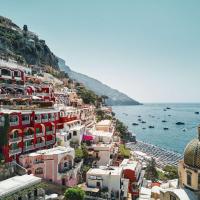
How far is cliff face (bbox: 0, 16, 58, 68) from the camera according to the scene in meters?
112

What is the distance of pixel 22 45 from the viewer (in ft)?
394

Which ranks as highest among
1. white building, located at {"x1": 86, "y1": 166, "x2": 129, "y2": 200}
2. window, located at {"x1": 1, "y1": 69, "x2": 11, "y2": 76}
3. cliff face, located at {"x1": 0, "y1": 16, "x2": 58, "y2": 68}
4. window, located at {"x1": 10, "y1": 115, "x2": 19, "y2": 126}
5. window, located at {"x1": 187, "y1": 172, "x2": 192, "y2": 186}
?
cliff face, located at {"x1": 0, "y1": 16, "x2": 58, "y2": 68}

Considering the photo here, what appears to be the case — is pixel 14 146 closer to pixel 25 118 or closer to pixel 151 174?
pixel 25 118

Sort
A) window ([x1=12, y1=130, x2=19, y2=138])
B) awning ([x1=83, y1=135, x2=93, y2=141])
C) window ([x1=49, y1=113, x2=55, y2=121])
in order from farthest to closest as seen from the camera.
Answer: awning ([x1=83, y1=135, x2=93, y2=141]) → window ([x1=49, y1=113, x2=55, y2=121]) → window ([x1=12, y1=130, x2=19, y2=138])

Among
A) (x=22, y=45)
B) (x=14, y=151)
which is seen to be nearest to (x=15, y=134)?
(x=14, y=151)

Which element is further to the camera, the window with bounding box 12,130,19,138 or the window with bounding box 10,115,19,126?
the window with bounding box 12,130,19,138

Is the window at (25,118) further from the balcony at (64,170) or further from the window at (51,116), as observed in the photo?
the balcony at (64,170)

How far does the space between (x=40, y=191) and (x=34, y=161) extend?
712 cm

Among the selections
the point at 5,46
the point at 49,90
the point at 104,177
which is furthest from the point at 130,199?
the point at 5,46

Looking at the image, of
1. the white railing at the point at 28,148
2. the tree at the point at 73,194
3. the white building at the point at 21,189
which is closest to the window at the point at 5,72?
the white railing at the point at 28,148

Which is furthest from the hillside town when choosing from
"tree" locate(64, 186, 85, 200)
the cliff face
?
the cliff face

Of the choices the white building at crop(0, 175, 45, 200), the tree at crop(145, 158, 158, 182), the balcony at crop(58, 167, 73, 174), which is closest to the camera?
the white building at crop(0, 175, 45, 200)

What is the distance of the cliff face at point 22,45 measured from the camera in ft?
366

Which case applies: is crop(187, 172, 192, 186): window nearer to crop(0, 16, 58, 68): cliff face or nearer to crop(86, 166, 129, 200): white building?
crop(86, 166, 129, 200): white building
